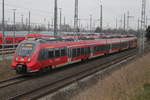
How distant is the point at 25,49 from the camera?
17.5 metres

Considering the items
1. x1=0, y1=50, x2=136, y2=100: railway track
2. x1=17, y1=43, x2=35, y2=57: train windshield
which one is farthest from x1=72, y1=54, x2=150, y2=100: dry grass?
x1=17, y1=43, x2=35, y2=57: train windshield

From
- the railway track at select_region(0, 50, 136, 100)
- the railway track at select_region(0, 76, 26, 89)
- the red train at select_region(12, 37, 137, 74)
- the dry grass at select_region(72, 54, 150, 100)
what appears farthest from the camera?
the red train at select_region(12, 37, 137, 74)

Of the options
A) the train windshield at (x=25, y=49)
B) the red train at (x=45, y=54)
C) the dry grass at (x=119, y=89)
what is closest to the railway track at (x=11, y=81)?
the red train at (x=45, y=54)

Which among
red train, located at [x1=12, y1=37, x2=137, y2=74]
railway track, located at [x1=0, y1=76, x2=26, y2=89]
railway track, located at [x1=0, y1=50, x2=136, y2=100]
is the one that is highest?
red train, located at [x1=12, y1=37, x2=137, y2=74]

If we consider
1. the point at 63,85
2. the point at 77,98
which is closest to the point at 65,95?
the point at 77,98

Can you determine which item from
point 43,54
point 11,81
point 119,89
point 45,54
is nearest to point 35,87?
point 11,81

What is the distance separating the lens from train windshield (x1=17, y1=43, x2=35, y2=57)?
56.6 feet

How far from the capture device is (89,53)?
27.5 metres

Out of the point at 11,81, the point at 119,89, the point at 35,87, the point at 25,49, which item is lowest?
the point at 35,87

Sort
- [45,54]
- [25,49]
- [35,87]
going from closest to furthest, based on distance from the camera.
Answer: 1. [35,87]
2. [25,49]
3. [45,54]

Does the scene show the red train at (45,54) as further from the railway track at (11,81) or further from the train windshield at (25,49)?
the railway track at (11,81)

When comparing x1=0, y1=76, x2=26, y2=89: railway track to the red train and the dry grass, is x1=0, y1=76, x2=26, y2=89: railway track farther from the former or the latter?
the dry grass

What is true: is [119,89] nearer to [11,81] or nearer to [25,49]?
[11,81]

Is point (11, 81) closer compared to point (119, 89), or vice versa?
point (119, 89)
